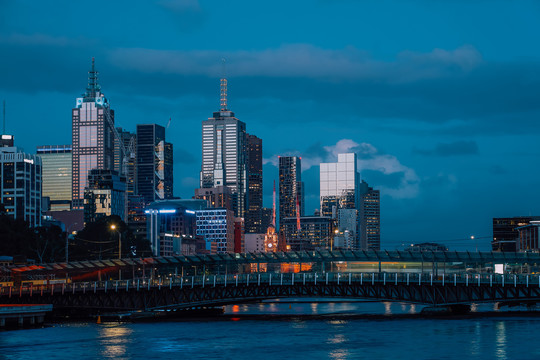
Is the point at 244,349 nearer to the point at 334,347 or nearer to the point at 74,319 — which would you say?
the point at 334,347

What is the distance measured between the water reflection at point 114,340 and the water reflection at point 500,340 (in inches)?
1477

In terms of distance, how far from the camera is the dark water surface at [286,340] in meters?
98.4

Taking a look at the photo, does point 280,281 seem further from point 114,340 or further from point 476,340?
point 476,340

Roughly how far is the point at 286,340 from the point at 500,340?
80.4ft

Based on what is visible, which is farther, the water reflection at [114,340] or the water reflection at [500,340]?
the water reflection at [114,340]

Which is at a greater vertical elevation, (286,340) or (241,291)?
(241,291)

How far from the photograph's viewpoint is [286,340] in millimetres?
114688

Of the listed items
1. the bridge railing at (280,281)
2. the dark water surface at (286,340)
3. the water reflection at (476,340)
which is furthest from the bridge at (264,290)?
the water reflection at (476,340)

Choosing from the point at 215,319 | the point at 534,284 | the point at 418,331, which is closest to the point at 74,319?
the point at 215,319

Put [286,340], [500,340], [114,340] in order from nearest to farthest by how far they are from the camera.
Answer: [500,340], [114,340], [286,340]

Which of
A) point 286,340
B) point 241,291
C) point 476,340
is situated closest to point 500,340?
point 476,340

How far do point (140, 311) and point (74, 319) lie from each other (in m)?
13.1

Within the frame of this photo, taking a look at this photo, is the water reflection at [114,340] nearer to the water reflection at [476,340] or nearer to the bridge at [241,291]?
the bridge at [241,291]

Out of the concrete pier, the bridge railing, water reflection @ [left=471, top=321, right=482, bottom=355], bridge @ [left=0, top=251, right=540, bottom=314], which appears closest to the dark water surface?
water reflection @ [left=471, top=321, right=482, bottom=355]
